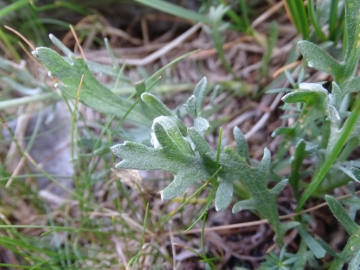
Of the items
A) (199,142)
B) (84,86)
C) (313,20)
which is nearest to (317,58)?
(313,20)

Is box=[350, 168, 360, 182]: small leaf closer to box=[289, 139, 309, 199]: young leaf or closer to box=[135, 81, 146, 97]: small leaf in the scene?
box=[289, 139, 309, 199]: young leaf

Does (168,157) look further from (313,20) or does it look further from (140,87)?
(313,20)

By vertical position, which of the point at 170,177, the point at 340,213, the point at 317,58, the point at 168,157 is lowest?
the point at 170,177

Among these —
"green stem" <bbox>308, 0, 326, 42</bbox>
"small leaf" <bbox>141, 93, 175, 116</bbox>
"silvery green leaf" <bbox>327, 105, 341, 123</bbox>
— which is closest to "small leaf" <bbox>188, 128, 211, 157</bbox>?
"small leaf" <bbox>141, 93, 175, 116</bbox>

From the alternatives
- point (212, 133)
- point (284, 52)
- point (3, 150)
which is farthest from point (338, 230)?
point (3, 150)

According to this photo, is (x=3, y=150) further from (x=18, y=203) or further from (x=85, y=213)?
(x=85, y=213)

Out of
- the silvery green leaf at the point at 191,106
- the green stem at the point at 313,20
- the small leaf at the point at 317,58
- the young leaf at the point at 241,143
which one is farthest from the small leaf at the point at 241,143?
the green stem at the point at 313,20
